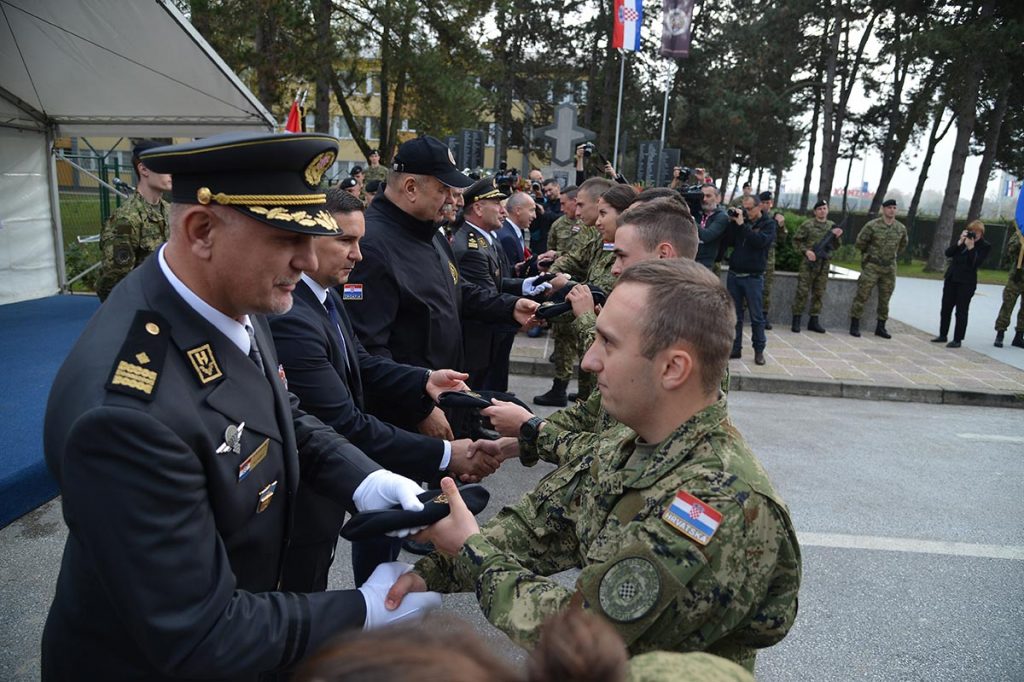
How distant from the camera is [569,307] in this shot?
13.8 feet

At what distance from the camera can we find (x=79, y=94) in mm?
8352

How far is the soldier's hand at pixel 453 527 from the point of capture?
5.64 ft

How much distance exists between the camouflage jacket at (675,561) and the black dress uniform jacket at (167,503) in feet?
1.23

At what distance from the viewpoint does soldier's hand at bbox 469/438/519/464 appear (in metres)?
2.68

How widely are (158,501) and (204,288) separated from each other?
493mm

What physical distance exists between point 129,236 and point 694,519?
20.6ft

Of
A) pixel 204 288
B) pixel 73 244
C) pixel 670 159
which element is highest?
pixel 670 159

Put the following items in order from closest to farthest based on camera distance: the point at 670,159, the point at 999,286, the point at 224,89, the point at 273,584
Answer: the point at 273,584, the point at 224,89, the point at 670,159, the point at 999,286

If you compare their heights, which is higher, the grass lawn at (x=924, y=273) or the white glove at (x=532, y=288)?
the white glove at (x=532, y=288)

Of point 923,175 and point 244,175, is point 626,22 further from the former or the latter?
point 923,175

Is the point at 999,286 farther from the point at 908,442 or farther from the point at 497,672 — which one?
the point at 497,672

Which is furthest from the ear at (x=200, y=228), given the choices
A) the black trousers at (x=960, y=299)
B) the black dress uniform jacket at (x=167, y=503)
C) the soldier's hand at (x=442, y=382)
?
the black trousers at (x=960, y=299)

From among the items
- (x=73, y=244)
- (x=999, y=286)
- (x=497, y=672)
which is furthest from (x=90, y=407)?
(x=999, y=286)

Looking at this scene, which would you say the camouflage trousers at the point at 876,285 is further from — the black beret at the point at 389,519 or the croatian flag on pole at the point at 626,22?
the black beret at the point at 389,519
